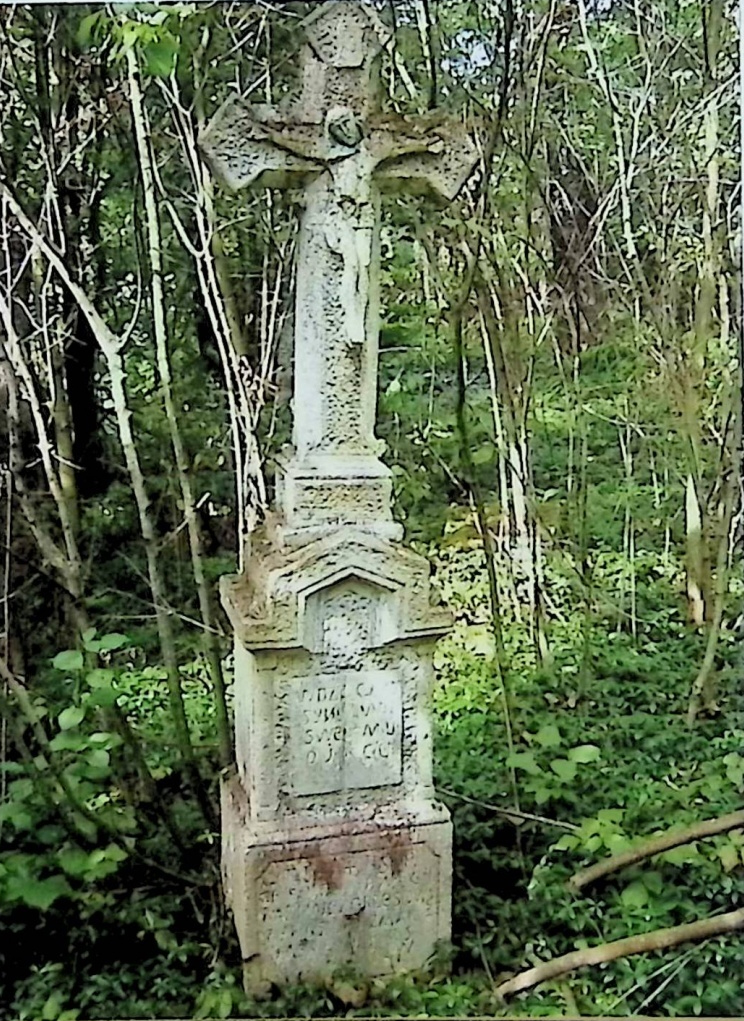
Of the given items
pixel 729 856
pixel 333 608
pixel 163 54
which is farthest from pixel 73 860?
pixel 163 54

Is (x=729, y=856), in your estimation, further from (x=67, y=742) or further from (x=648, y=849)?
(x=67, y=742)

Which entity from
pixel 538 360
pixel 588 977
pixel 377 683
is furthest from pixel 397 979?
pixel 538 360

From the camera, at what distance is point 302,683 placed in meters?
1.69

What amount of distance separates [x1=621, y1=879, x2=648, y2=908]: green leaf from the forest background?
2 cm

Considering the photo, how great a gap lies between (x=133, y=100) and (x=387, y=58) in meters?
0.43

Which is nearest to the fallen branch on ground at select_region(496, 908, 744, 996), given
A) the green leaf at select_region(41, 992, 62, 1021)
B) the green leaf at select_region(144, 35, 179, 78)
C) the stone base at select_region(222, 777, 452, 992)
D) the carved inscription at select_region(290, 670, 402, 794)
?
the stone base at select_region(222, 777, 452, 992)

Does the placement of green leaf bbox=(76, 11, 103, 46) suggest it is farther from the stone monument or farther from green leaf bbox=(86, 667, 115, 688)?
green leaf bbox=(86, 667, 115, 688)

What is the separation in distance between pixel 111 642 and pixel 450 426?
68cm

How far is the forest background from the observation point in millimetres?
1853

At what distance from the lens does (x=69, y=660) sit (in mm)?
1861

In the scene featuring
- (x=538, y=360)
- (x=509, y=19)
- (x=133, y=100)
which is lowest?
(x=538, y=360)

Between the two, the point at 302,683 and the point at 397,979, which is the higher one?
the point at 302,683

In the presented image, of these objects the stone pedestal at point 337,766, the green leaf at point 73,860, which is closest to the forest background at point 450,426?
the green leaf at point 73,860

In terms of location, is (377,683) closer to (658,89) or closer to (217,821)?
(217,821)
